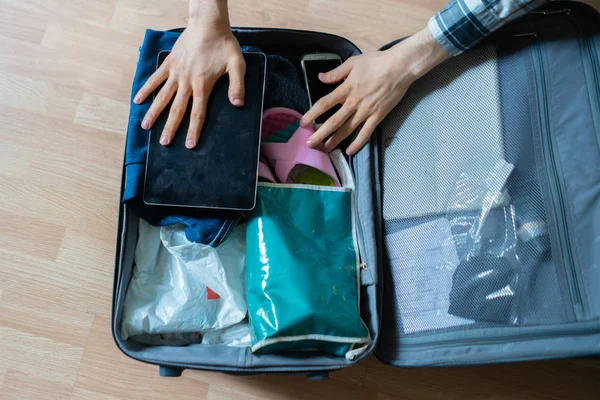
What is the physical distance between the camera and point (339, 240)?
0.71m

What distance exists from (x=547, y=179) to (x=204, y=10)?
517 mm

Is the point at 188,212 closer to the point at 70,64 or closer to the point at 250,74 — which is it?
the point at 250,74

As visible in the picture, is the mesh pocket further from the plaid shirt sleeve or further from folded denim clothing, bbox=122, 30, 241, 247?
folded denim clothing, bbox=122, 30, 241, 247

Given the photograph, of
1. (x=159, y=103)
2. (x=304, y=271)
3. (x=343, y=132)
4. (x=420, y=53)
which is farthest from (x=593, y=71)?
(x=159, y=103)

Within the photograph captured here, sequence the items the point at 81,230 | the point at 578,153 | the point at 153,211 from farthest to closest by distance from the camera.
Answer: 1. the point at 81,230
2. the point at 153,211
3. the point at 578,153

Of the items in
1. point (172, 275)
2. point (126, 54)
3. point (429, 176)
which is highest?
point (429, 176)

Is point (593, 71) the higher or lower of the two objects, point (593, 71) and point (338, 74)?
the higher

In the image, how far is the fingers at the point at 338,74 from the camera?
734 mm

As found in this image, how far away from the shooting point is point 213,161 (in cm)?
67

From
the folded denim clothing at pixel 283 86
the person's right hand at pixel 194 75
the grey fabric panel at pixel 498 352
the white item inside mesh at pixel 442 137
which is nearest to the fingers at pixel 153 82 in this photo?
the person's right hand at pixel 194 75

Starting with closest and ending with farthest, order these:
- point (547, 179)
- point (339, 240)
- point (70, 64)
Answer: point (547, 179), point (339, 240), point (70, 64)

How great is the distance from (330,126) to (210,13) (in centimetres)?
23

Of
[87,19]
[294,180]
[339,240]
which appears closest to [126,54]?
[87,19]

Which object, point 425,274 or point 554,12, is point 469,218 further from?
point 554,12
